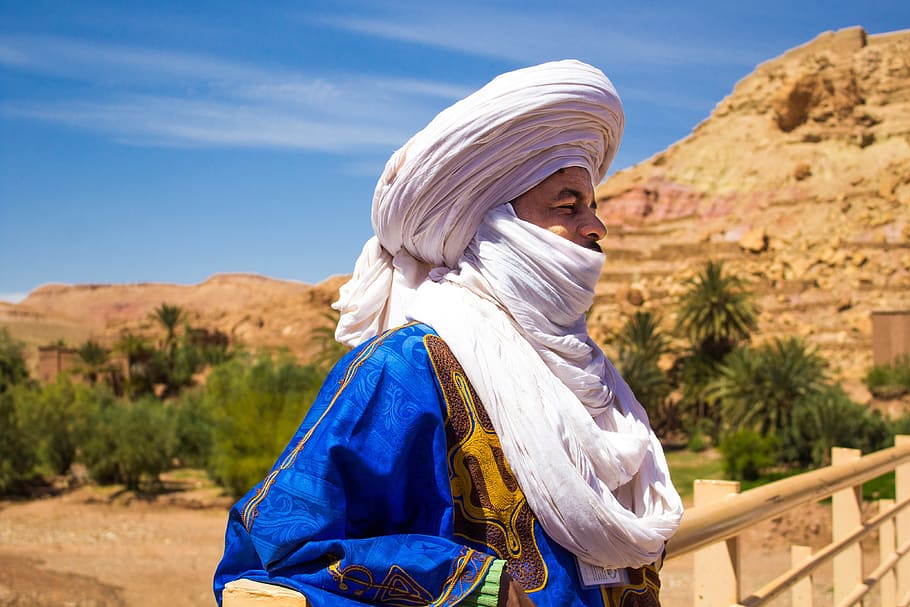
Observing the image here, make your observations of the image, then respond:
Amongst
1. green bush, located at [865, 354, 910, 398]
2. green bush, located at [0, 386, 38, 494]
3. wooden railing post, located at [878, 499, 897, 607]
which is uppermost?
wooden railing post, located at [878, 499, 897, 607]

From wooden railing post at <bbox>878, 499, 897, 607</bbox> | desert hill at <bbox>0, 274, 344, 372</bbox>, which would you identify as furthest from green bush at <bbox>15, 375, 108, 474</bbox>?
wooden railing post at <bbox>878, 499, 897, 607</bbox>

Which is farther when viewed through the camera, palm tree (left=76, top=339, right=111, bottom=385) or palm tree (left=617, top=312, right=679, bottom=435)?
palm tree (left=76, top=339, right=111, bottom=385)

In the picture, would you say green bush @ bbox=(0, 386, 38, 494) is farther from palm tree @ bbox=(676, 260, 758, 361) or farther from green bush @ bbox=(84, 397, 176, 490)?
palm tree @ bbox=(676, 260, 758, 361)

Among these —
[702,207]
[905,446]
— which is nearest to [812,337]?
[702,207]

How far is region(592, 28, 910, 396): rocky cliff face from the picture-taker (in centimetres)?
3569

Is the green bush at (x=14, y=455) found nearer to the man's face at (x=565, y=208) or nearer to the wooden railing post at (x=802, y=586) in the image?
the wooden railing post at (x=802, y=586)

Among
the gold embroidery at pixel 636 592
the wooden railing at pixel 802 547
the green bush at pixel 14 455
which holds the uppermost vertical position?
the gold embroidery at pixel 636 592

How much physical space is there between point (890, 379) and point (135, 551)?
2048 cm

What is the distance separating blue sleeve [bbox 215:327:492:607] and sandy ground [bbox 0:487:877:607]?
34.1ft

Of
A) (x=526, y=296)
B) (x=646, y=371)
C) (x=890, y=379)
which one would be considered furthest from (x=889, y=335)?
(x=526, y=296)

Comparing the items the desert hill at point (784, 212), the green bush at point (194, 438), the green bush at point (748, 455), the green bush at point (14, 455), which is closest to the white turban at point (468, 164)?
the green bush at point (748, 455)

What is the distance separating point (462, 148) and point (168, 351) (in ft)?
140

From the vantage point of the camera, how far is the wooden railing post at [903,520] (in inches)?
163

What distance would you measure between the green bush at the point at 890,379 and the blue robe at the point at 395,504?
26.4 metres
